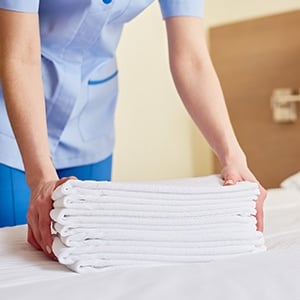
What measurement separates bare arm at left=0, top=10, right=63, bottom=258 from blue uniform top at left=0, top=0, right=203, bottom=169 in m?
0.05

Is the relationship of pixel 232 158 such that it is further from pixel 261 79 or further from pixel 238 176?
pixel 261 79

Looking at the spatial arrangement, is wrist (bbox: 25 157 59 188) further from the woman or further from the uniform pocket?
the uniform pocket

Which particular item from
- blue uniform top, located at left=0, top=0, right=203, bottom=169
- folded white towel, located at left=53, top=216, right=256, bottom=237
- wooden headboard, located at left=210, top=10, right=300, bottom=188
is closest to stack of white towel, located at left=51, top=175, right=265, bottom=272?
folded white towel, located at left=53, top=216, right=256, bottom=237

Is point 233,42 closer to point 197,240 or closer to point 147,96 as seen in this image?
point 147,96

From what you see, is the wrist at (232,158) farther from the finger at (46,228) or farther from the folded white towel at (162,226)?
the finger at (46,228)

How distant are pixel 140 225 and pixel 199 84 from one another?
495 mm

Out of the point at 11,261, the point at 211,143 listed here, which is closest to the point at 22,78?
the point at 11,261

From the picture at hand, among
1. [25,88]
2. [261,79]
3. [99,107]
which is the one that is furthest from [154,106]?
[25,88]

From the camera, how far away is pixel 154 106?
8.62 feet

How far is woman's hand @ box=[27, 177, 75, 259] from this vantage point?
0.86 m

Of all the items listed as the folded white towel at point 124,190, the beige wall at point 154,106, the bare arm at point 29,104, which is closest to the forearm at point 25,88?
the bare arm at point 29,104

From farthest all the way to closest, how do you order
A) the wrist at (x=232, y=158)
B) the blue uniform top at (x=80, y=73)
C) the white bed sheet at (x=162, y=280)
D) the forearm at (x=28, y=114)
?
the blue uniform top at (x=80, y=73), the wrist at (x=232, y=158), the forearm at (x=28, y=114), the white bed sheet at (x=162, y=280)

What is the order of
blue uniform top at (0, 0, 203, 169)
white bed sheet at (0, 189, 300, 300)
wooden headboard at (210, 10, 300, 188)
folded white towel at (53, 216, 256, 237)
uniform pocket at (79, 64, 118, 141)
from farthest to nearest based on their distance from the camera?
wooden headboard at (210, 10, 300, 188), uniform pocket at (79, 64, 118, 141), blue uniform top at (0, 0, 203, 169), folded white towel at (53, 216, 256, 237), white bed sheet at (0, 189, 300, 300)

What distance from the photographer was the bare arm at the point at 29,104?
0.90m
